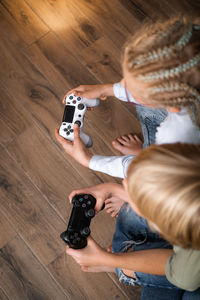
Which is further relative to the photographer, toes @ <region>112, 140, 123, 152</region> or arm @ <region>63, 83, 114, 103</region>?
toes @ <region>112, 140, 123, 152</region>

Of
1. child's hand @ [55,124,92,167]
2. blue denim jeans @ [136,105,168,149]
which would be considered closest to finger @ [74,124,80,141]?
child's hand @ [55,124,92,167]

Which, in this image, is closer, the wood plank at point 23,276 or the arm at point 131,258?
the arm at point 131,258

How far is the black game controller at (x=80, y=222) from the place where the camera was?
0.90m

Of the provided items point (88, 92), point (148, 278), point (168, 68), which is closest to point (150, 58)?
point (168, 68)

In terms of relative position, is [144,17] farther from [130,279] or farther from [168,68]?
[130,279]

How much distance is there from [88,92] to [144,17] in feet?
1.65

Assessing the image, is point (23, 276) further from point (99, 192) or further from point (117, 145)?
point (117, 145)

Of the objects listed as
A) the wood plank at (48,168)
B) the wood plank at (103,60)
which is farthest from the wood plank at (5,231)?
the wood plank at (103,60)

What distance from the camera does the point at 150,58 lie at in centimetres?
66

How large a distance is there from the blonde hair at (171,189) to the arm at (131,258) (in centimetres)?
25

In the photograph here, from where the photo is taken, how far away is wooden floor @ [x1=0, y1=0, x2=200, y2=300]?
1.12m

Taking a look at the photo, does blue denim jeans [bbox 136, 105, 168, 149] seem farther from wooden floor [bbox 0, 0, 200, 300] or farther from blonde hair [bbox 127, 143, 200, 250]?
blonde hair [bbox 127, 143, 200, 250]

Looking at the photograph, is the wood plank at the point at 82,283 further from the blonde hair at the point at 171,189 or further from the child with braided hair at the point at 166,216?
the blonde hair at the point at 171,189

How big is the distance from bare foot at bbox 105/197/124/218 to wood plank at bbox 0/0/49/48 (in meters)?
0.75
